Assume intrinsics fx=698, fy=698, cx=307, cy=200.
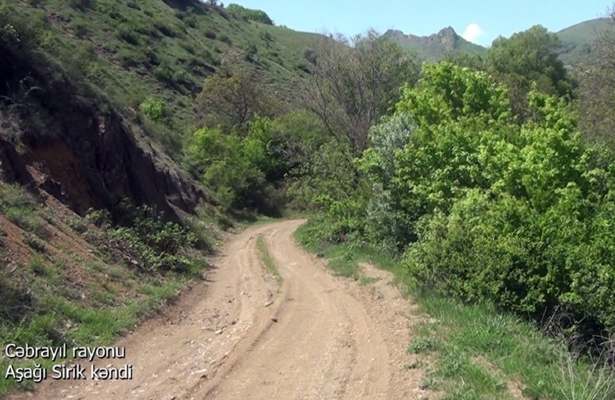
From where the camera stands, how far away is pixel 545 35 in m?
52.2

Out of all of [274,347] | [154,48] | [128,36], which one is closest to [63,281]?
[274,347]

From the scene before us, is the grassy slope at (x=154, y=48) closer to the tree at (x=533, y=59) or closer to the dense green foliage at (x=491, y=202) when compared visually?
the dense green foliage at (x=491, y=202)

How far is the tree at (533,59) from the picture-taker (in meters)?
47.1

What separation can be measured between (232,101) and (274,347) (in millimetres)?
45202

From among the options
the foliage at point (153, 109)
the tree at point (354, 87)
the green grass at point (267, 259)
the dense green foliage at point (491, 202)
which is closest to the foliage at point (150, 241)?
the green grass at point (267, 259)

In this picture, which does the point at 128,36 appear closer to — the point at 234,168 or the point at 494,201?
the point at 234,168

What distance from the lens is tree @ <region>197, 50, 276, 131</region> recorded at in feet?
173

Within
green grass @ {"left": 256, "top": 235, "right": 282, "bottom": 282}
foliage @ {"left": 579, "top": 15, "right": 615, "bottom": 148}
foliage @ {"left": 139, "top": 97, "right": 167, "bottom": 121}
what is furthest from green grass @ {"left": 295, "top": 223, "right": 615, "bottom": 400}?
foliage @ {"left": 139, "top": 97, "right": 167, "bottom": 121}

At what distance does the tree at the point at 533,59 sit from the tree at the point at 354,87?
52.5ft

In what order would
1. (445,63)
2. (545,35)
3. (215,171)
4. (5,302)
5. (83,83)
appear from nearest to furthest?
(5,302)
(83,83)
(445,63)
(215,171)
(545,35)

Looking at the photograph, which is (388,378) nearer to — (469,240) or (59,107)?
(469,240)

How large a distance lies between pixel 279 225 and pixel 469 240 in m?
24.4

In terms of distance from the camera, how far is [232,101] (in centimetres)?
5381

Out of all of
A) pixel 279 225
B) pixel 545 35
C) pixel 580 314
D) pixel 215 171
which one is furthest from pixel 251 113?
pixel 580 314
